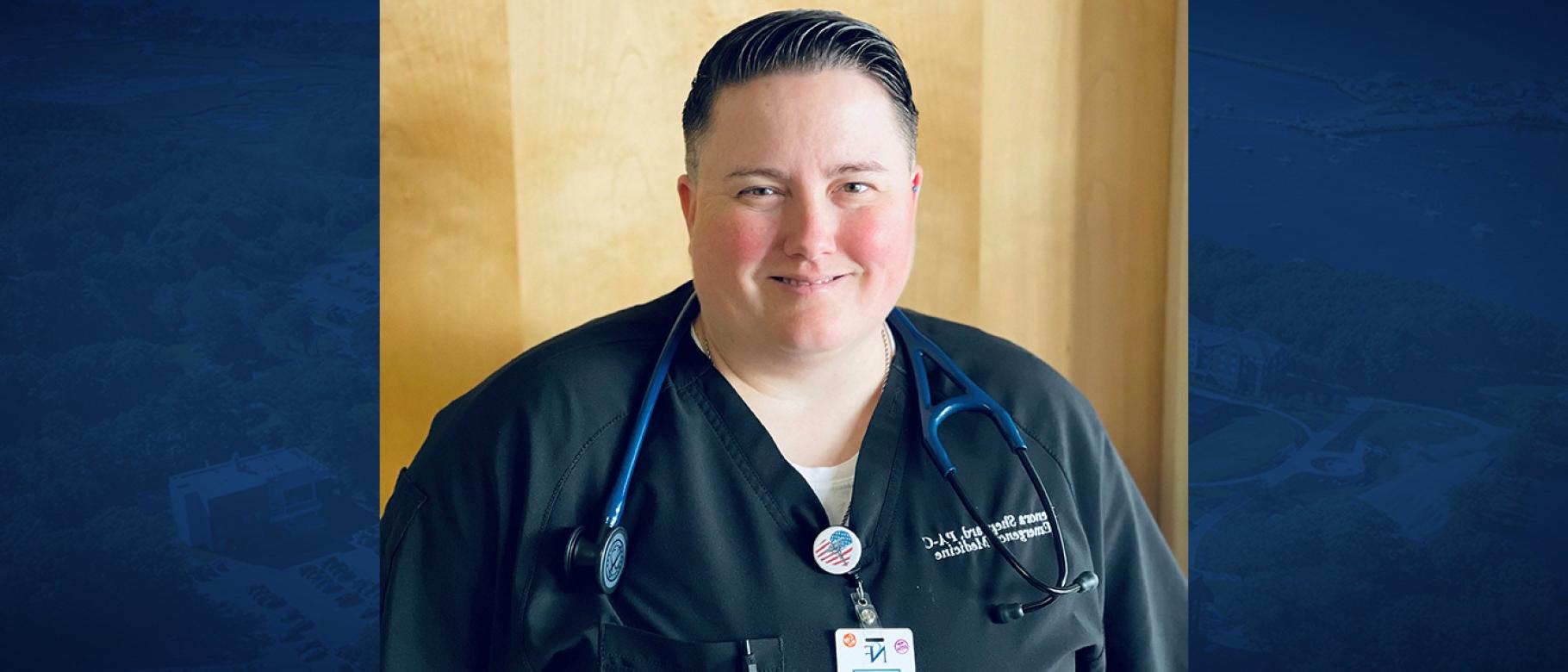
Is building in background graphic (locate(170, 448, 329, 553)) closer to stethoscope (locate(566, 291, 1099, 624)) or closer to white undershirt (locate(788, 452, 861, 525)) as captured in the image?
stethoscope (locate(566, 291, 1099, 624))

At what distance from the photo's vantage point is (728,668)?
126 centimetres

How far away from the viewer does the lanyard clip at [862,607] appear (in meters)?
1.28

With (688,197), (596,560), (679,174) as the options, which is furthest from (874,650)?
(679,174)

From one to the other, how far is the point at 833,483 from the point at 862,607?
156 mm

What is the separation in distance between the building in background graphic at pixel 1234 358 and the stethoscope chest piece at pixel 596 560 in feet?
2.79

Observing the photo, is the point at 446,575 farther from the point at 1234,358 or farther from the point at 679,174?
the point at 1234,358

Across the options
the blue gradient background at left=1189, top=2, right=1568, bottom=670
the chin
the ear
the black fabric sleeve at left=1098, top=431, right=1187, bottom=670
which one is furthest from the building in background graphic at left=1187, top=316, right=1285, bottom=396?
the ear

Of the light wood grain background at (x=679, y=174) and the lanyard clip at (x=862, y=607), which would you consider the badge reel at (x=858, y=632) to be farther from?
the light wood grain background at (x=679, y=174)

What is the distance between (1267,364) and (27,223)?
5.17 feet

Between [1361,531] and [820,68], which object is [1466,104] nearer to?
[1361,531]

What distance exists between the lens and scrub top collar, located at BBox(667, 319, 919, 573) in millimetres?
1333

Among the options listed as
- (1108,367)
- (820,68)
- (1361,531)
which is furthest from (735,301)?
(1361,531)

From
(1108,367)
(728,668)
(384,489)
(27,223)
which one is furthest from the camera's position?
(1108,367)

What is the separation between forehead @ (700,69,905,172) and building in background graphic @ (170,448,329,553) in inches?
26.4
